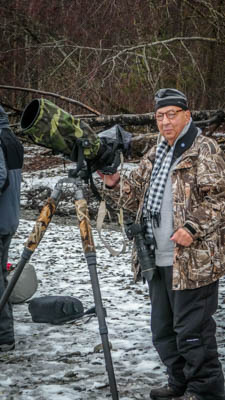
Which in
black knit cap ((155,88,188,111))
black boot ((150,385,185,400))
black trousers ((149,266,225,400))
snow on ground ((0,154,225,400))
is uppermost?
black knit cap ((155,88,188,111))

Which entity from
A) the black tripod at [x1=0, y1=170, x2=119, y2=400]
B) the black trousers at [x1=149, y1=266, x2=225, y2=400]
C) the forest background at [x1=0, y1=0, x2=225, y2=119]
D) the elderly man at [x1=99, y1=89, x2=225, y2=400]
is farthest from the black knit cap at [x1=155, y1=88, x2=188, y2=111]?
the forest background at [x1=0, y1=0, x2=225, y2=119]

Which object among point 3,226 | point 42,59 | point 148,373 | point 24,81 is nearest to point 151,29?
point 42,59

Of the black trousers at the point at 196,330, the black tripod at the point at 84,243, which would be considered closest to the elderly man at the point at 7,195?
the black tripod at the point at 84,243

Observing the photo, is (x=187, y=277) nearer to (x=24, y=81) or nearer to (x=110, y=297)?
(x=110, y=297)

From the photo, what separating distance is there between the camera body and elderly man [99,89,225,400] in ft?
0.13

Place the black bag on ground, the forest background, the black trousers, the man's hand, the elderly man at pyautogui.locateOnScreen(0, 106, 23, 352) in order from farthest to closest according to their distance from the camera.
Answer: the forest background < the black bag on ground < the elderly man at pyautogui.locateOnScreen(0, 106, 23, 352) < the black trousers < the man's hand

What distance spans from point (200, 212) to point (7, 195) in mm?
1739

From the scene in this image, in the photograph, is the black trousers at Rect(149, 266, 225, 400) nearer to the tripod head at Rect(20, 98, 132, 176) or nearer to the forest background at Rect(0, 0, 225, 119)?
the tripod head at Rect(20, 98, 132, 176)

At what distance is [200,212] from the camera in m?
2.95

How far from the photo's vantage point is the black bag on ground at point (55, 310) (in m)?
5.00

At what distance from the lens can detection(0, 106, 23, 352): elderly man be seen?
4.16 m

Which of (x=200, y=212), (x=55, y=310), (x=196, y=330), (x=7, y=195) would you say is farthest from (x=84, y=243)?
(x=55, y=310)

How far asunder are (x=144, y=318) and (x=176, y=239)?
2309 mm

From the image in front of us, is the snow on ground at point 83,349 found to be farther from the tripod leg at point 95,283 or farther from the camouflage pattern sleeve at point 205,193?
the camouflage pattern sleeve at point 205,193
